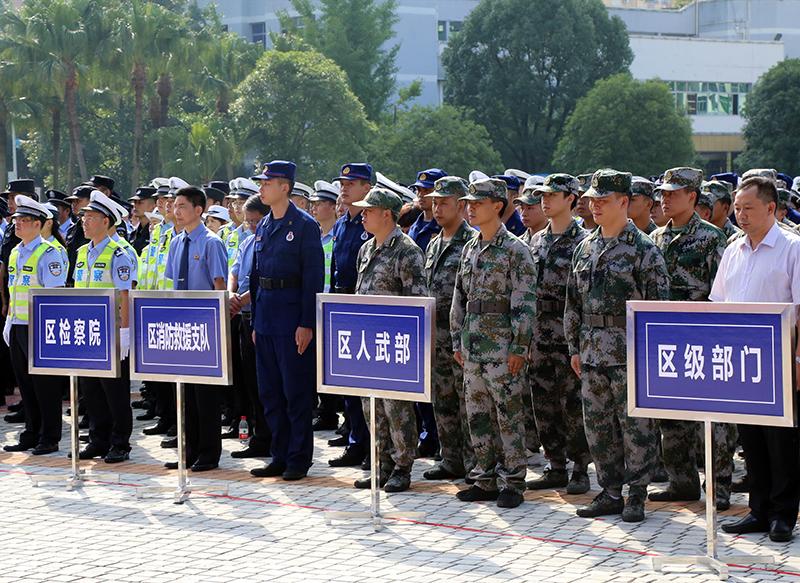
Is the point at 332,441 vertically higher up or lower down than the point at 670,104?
lower down

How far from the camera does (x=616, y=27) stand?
67938mm

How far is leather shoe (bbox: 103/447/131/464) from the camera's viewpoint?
10.9 metres

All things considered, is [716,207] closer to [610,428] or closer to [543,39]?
[610,428]

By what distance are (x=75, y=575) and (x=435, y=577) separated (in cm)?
205

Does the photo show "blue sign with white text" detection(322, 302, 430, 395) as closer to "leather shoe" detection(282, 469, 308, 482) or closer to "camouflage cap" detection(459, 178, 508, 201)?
"camouflage cap" detection(459, 178, 508, 201)

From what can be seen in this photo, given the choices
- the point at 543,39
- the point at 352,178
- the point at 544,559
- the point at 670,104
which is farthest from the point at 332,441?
the point at 543,39

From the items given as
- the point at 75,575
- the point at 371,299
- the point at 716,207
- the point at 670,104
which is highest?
the point at 670,104

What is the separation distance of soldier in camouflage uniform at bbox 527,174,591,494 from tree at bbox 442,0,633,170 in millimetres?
56319

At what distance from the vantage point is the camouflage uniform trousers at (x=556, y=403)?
9.40m

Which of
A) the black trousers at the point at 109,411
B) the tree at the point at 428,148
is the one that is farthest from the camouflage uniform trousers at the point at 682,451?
the tree at the point at 428,148

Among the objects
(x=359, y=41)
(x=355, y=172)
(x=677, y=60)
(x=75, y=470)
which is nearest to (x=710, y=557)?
(x=355, y=172)

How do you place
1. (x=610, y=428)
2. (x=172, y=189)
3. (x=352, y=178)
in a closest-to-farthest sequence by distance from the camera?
1. (x=610, y=428)
2. (x=352, y=178)
3. (x=172, y=189)

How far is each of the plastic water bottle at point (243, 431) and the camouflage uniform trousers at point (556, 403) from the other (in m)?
3.43

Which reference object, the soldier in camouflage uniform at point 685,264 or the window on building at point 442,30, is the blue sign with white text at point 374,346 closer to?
the soldier in camouflage uniform at point 685,264
